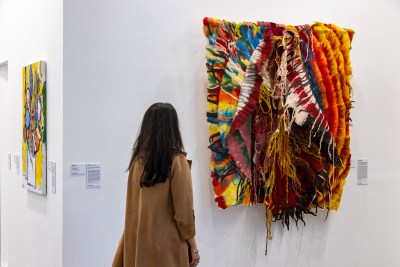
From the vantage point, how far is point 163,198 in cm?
211

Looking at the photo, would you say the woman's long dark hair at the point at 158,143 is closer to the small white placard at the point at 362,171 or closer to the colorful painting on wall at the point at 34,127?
the colorful painting on wall at the point at 34,127

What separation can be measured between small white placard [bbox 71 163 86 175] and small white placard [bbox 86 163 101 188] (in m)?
0.02

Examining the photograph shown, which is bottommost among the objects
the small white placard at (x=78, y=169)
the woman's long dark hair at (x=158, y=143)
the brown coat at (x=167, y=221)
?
the brown coat at (x=167, y=221)

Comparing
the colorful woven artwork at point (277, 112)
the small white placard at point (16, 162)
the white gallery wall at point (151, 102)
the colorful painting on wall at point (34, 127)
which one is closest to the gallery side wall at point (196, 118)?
the white gallery wall at point (151, 102)

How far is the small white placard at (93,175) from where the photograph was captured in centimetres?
258

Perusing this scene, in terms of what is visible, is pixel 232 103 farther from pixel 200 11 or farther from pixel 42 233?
pixel 42 233

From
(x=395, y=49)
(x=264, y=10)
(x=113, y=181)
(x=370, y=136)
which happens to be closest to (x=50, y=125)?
(x=113, y=181)

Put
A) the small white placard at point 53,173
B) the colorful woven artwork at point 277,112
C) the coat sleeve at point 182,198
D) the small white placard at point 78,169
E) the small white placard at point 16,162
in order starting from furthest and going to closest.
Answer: the small white placard at point 16,162
the colorful woven artwork at point 277,112
the small white placard at point 53,173
the small white placard at point 78,169
the coat sleeve at point 182,198

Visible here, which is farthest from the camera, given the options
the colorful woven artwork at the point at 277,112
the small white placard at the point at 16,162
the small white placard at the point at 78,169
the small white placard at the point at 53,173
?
the small white placard at the point at 16,162

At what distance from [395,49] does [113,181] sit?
211 centimetres

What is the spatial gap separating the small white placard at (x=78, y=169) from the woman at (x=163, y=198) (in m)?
0.53

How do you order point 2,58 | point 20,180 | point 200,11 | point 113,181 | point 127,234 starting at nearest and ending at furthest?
point 127,234 < point 113,181 < point 200,11 < point 20,180 < point 2,58

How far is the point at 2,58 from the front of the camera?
13.4ft

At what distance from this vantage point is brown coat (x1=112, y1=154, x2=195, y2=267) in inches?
82.5
